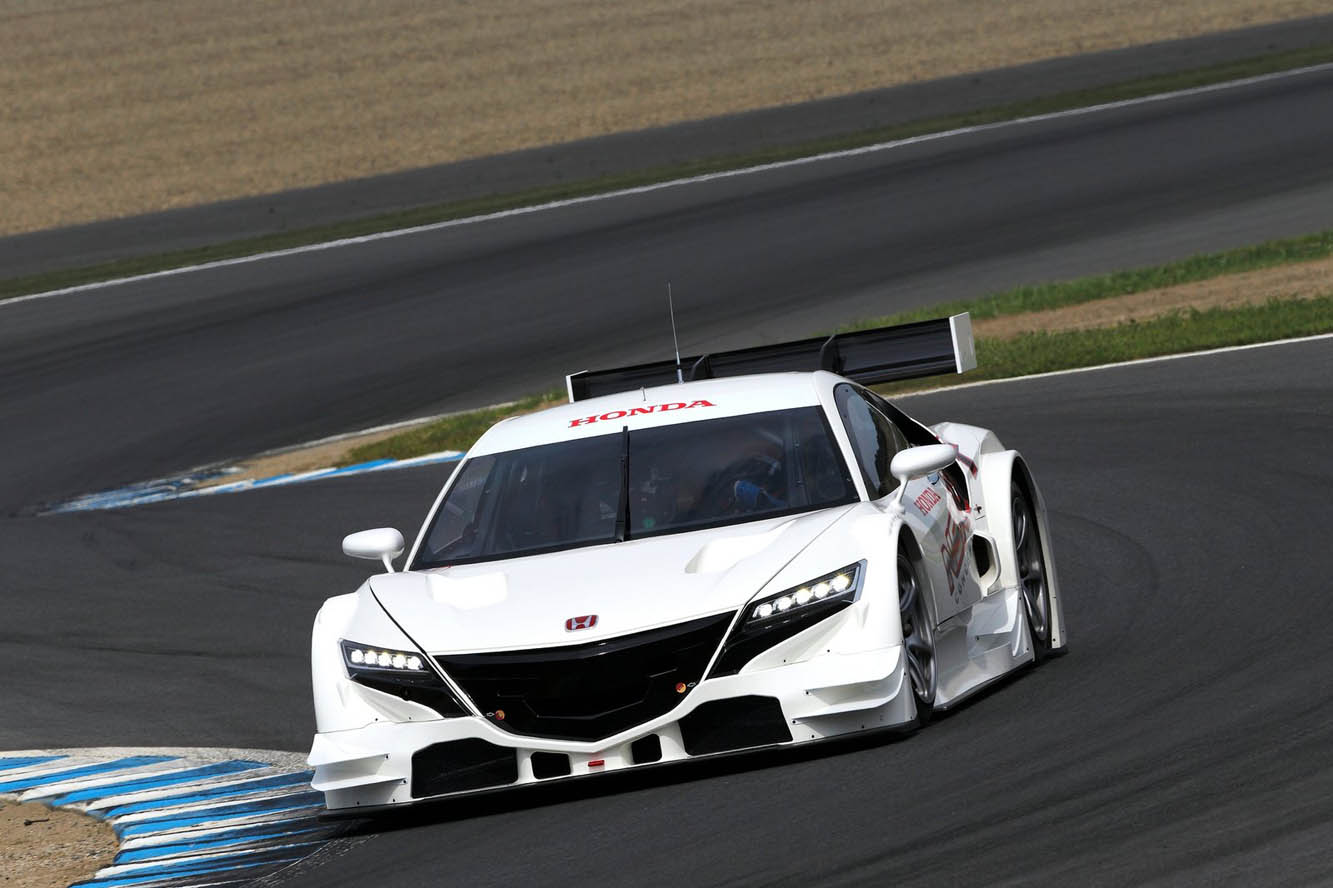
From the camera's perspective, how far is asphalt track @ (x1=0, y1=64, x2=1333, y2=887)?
5.90 metres

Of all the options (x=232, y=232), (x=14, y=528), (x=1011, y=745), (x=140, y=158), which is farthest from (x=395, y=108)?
(x=1011, y=745)

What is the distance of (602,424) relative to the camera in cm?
816

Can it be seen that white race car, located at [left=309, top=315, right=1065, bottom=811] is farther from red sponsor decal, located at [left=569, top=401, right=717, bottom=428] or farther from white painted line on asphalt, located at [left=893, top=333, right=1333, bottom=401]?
white painted line on asphalt, located at [left=893, top=333, right=1333, bottom=401]

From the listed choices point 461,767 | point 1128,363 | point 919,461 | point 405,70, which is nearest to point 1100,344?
point 1128,363

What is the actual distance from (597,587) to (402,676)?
0.67 m

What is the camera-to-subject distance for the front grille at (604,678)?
6.56m

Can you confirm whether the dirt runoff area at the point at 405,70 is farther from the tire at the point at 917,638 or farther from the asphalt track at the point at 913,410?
the tire at the point at 917,638

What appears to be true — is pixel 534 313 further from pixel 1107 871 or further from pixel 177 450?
pixel 1107 871

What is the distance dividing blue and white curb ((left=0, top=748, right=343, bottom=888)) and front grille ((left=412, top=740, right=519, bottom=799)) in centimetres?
39

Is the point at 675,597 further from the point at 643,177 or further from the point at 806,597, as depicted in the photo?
the point at 643,177

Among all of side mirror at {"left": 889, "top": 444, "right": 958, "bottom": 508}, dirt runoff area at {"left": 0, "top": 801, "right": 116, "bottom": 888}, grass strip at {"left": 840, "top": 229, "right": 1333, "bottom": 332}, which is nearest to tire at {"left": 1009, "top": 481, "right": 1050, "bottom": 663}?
side mirror at {"left": 889, "top": 444, "right": 958, "bottom": 508}

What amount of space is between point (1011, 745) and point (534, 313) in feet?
53.0

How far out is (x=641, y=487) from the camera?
7.74 metres

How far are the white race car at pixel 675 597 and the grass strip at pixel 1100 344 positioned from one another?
8.23 m
